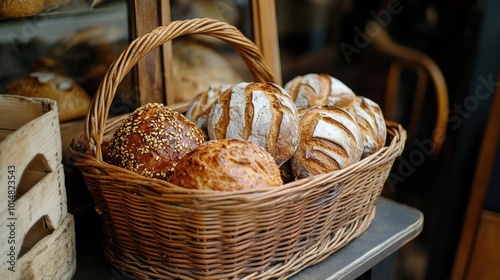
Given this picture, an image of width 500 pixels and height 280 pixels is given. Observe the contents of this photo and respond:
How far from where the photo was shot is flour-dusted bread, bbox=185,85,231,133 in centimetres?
121

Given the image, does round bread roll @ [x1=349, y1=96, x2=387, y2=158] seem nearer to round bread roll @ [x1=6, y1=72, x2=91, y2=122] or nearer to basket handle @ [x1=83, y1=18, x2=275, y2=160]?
basket handle @ [x1=83, y1=18, x2=275, y2=160]

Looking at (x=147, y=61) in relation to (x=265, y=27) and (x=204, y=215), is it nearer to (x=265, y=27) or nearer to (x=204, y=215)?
(x=265, y=27)

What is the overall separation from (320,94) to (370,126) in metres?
0.18

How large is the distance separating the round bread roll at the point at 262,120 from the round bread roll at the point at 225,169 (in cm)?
11

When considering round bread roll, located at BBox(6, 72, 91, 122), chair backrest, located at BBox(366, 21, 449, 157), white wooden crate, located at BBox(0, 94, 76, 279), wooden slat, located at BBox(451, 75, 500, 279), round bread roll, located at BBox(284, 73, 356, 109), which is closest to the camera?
white wooden crate, located at BBox(0, 94, 76, 279)

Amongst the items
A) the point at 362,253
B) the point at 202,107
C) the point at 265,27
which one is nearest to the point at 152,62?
the point at 202,107

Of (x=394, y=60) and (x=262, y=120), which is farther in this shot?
(x=394, y=60)

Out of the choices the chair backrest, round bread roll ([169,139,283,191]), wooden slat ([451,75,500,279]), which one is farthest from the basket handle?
the chair backrest

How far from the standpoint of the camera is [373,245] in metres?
1.19

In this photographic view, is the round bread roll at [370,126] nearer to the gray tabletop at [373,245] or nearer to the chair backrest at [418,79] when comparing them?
the gray tabletop at [373,245]

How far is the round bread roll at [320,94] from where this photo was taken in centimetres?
129

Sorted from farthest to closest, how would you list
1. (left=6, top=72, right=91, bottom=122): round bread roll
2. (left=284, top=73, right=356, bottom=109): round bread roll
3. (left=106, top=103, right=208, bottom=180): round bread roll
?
(left=284, top=73, right=356, bottom=109): round bread roll
(left=6, top=72, right=91, bottom=122): round bread roll
(left=106, top=103, right=208, bottom=180): round bread roll

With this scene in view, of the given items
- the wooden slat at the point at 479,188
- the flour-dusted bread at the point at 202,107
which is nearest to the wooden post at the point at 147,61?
the flour-dusted bread at the point at 202,107

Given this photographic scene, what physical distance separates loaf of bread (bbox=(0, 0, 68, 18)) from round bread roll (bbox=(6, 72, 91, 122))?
0.17 m
